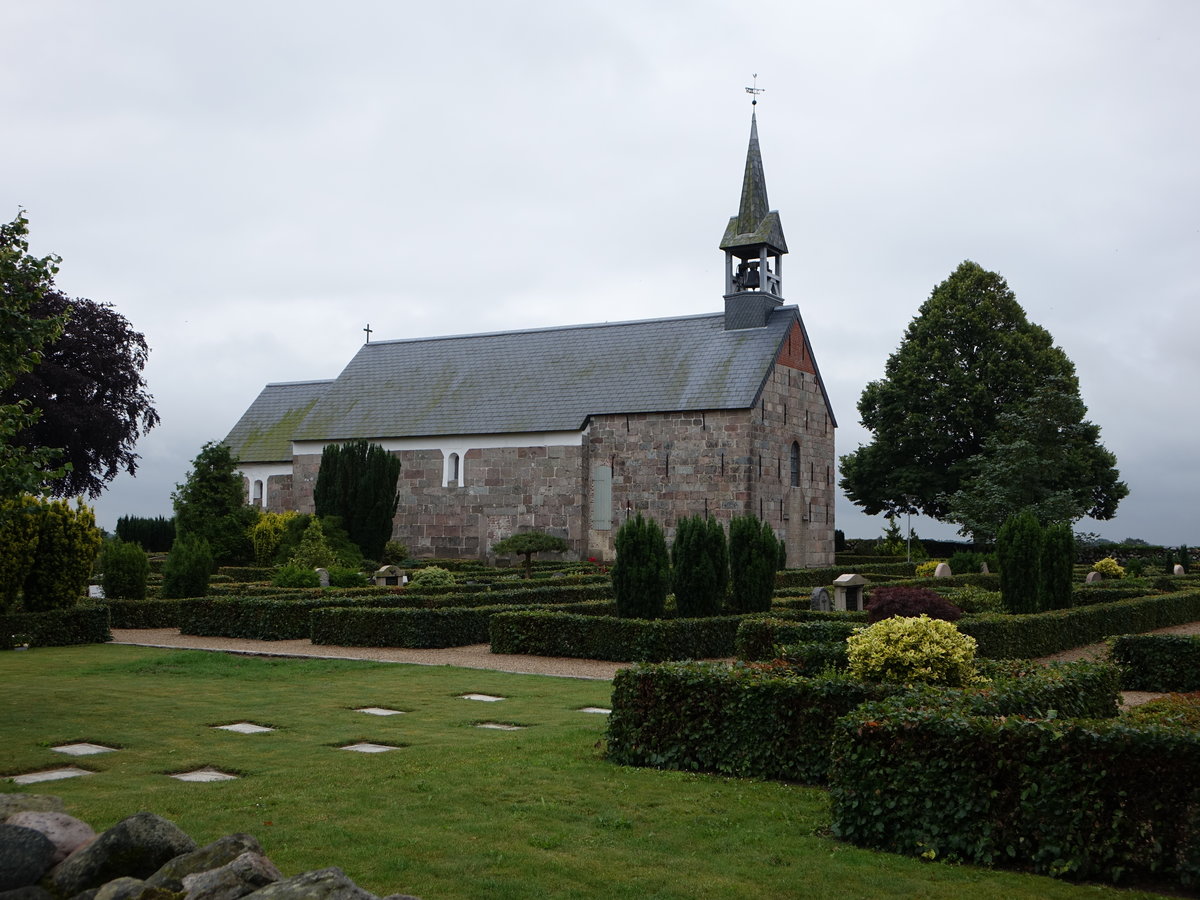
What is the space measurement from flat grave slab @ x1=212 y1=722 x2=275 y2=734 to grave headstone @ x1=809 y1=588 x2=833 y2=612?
29.5ft

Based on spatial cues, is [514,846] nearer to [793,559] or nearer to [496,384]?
[793,559]

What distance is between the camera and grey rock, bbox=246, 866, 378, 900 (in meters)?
3.80

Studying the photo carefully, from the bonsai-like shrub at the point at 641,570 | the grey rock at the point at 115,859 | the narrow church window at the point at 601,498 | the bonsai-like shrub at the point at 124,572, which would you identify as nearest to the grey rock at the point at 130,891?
the grey rock at the point at 115,859

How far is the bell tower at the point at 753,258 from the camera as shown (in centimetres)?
3081

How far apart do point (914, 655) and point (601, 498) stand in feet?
76.1

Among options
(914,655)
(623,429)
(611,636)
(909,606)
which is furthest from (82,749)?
→ (623,429)

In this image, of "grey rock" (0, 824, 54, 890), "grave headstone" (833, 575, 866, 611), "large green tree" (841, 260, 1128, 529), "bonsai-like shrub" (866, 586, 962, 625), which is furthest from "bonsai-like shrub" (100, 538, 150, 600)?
"large green tree" (841, 260, 1128, 529)

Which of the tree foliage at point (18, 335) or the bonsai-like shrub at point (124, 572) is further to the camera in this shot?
the bonsai-like shrub at point (124, 572)

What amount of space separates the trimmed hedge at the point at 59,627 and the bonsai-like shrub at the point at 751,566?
9278 millimetres

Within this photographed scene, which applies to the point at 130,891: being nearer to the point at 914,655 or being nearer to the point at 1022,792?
the point at 1022,792

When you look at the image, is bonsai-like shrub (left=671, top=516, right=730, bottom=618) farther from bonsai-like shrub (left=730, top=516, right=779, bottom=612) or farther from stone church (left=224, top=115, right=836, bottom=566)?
stone church (left=224, top=115, right=836, bottom=566)

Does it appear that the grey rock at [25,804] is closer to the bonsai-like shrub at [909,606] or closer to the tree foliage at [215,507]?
the bonsai-like shrub at [909,606]

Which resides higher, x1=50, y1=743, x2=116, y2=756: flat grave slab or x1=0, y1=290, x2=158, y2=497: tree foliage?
x1=0, y1=290, x2=158, y2=497: tree foliage

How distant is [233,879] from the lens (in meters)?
4.03
